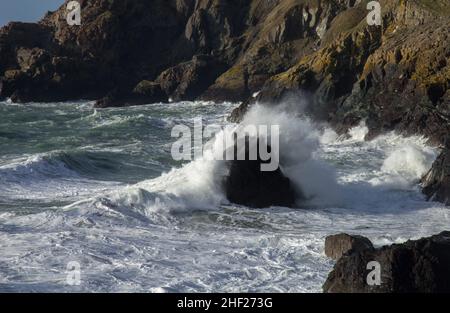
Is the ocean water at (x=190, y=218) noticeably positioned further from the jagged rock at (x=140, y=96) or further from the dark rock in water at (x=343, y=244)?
the jagged rock at (x=140, y=96)

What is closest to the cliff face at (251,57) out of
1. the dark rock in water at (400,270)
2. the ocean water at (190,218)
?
the ocean water at (190,218)

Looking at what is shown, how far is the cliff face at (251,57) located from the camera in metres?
30.8

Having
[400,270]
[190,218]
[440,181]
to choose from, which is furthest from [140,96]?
[400,270]

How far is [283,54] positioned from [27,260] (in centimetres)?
3981

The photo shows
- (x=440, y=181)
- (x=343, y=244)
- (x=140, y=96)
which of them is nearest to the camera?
(x=343, y=244)

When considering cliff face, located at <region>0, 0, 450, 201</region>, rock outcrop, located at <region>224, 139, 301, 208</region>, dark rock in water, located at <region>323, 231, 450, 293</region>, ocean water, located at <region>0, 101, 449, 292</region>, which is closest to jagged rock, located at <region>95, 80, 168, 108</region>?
cliff face, located at <region>0, 0, 450, 201</region>

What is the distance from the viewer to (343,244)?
13.7 meters

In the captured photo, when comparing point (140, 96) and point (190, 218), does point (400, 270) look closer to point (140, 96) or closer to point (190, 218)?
point (190, 218)

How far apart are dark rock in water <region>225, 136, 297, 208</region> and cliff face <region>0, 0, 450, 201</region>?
3.92 metres

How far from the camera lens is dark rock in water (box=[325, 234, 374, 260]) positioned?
13414 mm

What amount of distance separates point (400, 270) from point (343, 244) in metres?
2.46

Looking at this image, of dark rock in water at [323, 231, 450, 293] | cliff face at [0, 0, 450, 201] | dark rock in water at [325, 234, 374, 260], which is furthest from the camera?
cliff face at [0, 0, 450, 201]

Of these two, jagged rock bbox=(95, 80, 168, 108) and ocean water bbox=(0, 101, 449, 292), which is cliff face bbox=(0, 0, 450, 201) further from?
ocean water bbox=(0, 101, 449, 292)

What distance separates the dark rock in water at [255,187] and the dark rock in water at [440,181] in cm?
347
